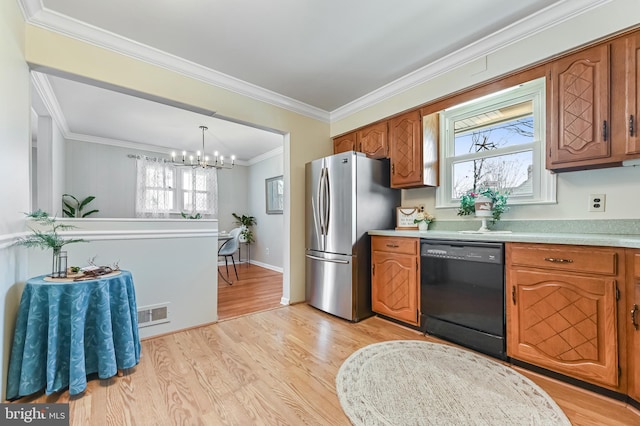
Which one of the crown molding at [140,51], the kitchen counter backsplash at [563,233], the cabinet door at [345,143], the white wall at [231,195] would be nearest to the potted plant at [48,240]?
the crown molding at [140,51]

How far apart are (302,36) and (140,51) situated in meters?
1.41

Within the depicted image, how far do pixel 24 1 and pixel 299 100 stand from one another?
236 cm

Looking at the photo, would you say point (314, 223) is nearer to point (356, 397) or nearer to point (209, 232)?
point (209, 232)

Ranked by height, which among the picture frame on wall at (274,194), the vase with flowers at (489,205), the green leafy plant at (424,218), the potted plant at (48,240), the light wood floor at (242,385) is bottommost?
the light wood floor at (242,385)

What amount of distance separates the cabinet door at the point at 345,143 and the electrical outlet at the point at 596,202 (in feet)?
7.79

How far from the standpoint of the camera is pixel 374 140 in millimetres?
3363

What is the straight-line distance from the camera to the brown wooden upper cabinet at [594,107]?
1734mm

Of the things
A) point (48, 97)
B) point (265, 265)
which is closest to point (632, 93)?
point (48, 97)

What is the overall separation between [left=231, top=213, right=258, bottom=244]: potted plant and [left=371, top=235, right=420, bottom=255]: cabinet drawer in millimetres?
4241

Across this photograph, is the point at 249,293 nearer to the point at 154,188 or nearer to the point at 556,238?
the point at 154,188

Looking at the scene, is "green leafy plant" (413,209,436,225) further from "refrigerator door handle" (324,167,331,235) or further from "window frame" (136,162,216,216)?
"window frame" (136,162,216,216)

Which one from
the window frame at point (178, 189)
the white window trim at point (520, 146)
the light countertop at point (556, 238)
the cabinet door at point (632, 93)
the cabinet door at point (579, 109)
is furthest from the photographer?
the window frame at point (178, 189)

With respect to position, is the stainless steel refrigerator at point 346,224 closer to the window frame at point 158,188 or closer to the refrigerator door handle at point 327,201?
the refrigerator door handle at point 327,201

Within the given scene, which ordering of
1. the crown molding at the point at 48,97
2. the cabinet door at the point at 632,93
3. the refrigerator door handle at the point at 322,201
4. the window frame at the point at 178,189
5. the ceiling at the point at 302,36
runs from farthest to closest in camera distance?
the window frame at the point at 178,189
the refrigerator door handle at the point at 322,201
the crown molding at the point at 48,97
the ceiling at the point at 302,36
the cabinet door at the point at 632,93
